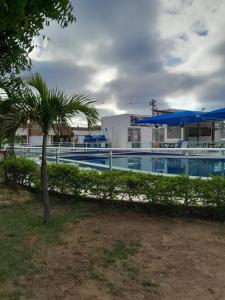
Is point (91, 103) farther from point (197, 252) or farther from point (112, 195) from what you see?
point (197, 252)

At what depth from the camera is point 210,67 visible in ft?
40.5

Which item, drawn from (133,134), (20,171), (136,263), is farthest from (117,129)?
(136,263)

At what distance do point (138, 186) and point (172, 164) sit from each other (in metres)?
2.11

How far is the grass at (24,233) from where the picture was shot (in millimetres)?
2629

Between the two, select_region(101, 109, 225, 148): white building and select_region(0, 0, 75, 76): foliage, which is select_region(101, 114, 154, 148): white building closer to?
select_region(101, 109, 225, 148): white building

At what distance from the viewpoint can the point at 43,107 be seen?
379 centimetres

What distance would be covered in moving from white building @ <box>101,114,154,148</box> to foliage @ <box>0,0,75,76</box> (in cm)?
2563

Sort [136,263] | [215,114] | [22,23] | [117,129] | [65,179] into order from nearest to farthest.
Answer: [22,23], [136,263], [65,179], [215,114], [117,129]

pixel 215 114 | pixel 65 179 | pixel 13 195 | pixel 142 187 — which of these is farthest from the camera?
pixel 215 114

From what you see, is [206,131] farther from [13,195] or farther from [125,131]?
[13,195]

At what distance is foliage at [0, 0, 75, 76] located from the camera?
4.78 feet

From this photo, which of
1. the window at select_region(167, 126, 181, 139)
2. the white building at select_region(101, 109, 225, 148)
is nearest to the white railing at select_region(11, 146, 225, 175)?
the white building at select_region(101, 109, 225, 148)

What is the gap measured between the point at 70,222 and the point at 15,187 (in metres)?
2.55

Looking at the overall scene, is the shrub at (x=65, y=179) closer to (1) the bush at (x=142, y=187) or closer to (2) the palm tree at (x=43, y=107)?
(1) the bush at (x=142, y=187)
